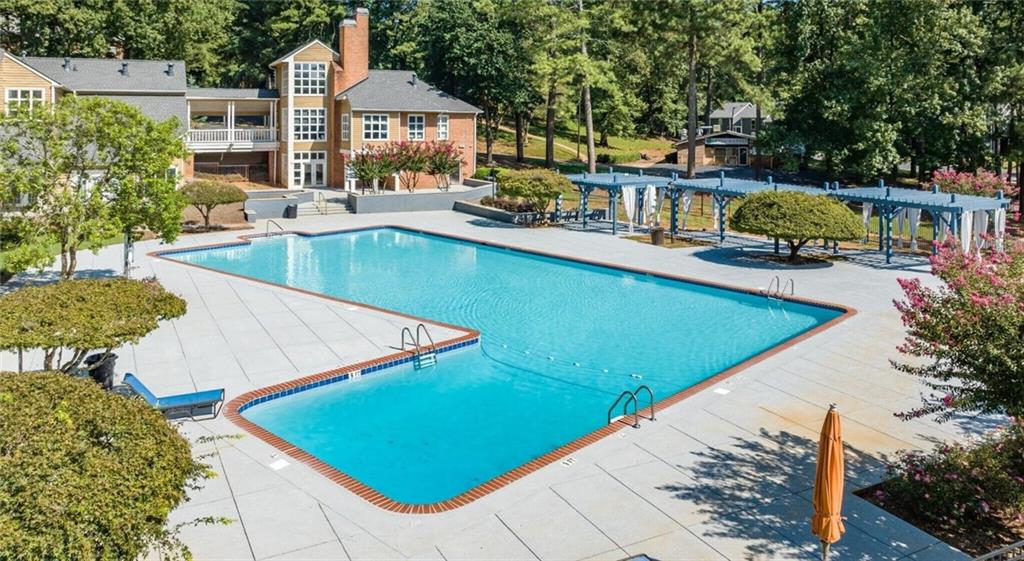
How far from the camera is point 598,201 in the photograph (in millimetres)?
41594

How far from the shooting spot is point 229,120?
147ft

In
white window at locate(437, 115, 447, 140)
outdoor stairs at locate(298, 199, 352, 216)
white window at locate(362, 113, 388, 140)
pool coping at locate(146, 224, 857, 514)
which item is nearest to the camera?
pool coping at locate(146, 224, 857, 514)

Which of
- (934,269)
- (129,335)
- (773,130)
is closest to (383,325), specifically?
(129,335)

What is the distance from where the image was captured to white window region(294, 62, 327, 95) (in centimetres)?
4359

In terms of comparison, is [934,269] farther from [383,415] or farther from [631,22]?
[631,22]

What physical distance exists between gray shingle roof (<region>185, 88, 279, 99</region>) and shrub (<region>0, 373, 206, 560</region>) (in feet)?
131

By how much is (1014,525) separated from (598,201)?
3347 cm

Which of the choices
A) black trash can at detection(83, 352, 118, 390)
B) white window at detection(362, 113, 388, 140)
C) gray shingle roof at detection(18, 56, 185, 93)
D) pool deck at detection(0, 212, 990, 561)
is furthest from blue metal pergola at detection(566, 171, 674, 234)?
black trash can at detection(83, 352, 118, 390)

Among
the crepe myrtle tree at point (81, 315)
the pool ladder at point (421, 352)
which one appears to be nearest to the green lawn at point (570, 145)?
the pool ladder at point (421, 352)

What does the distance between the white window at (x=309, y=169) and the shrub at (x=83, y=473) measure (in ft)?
127

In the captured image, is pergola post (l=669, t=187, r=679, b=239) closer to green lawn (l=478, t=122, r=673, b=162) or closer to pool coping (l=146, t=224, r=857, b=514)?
pool coping (l=146, t=224, r=857, b=514)

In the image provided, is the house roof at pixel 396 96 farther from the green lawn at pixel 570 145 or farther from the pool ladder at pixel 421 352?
the pool ladder at pixel 421 352

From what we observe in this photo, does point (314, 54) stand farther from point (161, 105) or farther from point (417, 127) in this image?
point (161, 105)

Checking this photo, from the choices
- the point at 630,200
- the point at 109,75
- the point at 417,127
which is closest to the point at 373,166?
the point at 417,127
